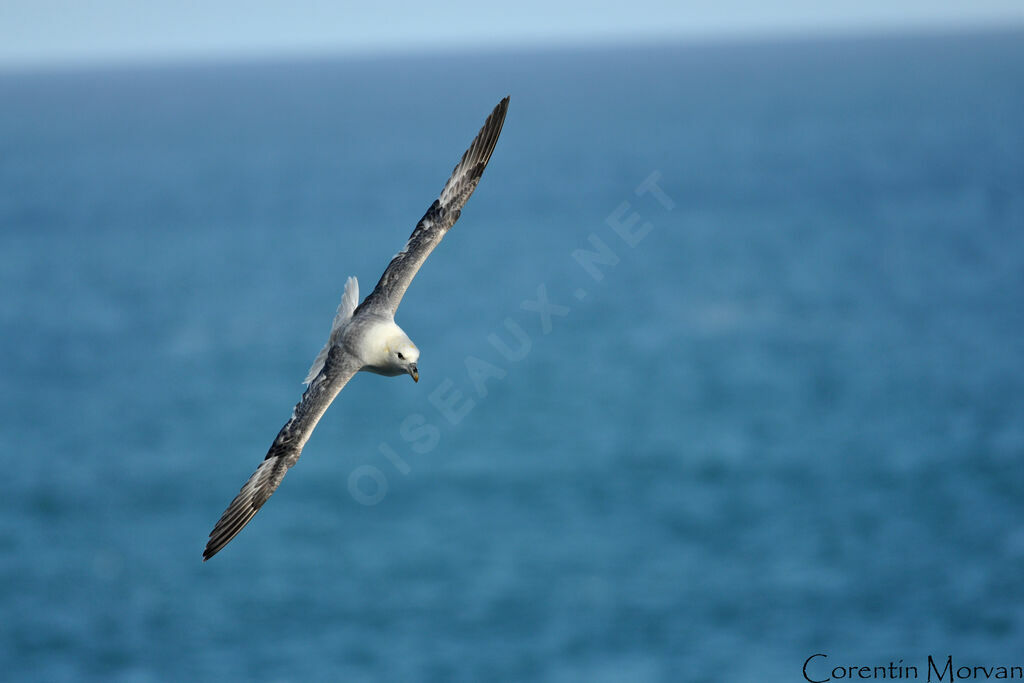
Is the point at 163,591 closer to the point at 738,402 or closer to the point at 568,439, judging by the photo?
the point at 568,439

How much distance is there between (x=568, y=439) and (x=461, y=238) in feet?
237

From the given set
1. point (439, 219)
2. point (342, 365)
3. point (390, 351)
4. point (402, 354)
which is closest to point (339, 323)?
point (342, 365)

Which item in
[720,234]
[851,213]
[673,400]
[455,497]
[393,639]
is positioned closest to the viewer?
[393,639]

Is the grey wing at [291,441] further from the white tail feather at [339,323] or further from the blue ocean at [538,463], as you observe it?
the blue ocean at [538,463]

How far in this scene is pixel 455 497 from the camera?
103875 mm

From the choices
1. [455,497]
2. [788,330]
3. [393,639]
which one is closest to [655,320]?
[788,330]

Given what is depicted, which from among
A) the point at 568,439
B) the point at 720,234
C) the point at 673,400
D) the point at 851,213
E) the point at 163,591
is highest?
the point at 851,213

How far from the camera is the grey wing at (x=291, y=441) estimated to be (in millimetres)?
12773

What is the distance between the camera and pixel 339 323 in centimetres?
1450

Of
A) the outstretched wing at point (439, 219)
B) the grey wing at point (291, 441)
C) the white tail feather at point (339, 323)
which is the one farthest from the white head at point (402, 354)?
the outstretched wing at point (439, 219)

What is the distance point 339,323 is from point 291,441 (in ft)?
6.50

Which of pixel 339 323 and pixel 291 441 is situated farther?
pixel 339 323

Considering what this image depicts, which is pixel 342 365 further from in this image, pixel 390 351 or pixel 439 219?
pixel 439 219

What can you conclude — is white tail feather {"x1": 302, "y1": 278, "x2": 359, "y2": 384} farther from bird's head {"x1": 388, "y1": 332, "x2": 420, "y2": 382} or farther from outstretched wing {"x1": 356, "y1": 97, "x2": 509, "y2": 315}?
bird's head {"x1": 388, "y1": 332, "x2": 420, "y2": 382}
